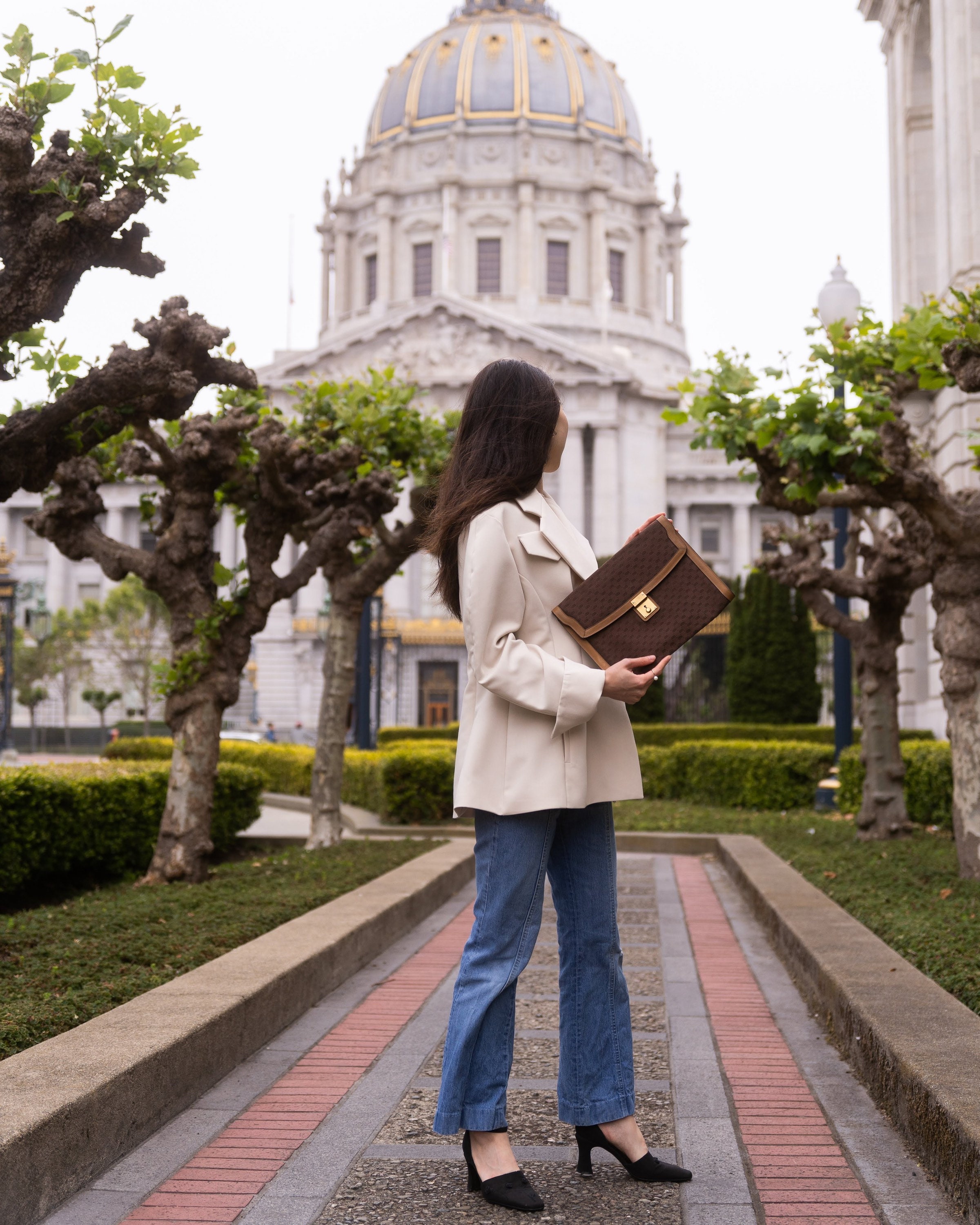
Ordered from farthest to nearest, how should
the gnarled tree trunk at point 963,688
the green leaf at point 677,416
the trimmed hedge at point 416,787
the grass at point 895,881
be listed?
the trimmed hedge at point 416,787, the green leaf at point 677,416, the gnarled tree trunk at point 963,688, the grass at point 895,881

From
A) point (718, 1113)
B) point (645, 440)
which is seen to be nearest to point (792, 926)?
point (718, 1113)

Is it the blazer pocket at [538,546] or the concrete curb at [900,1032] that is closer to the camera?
the concrete curb at [900,1032]

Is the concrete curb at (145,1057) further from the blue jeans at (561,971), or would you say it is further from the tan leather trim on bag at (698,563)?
the tan leather trim on bag at (698,563)

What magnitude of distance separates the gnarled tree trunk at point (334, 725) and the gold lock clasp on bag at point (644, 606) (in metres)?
7.90

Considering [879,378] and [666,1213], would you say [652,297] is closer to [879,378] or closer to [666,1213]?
[879,378]

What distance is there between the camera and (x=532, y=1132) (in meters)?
3.71

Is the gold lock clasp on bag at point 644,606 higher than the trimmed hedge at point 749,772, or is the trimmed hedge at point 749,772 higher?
the gold lock clasp on bag at point 644,606

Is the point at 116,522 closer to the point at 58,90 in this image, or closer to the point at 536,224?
the point at 536,224

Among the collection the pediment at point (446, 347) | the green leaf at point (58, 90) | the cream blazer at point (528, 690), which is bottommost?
the cream blazer at point (528, 690)

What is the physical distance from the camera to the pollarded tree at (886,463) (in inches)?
311

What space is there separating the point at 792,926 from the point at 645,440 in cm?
5441

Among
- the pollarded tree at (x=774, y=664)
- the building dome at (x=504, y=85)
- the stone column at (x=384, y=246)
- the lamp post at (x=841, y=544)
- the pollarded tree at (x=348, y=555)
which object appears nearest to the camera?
the pollarded tree at (x=348, y=555)

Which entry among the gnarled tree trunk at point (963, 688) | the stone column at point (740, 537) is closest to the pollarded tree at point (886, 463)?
the gnarled tree trunk at point (963, 688)

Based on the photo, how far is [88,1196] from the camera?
3.14 meters
